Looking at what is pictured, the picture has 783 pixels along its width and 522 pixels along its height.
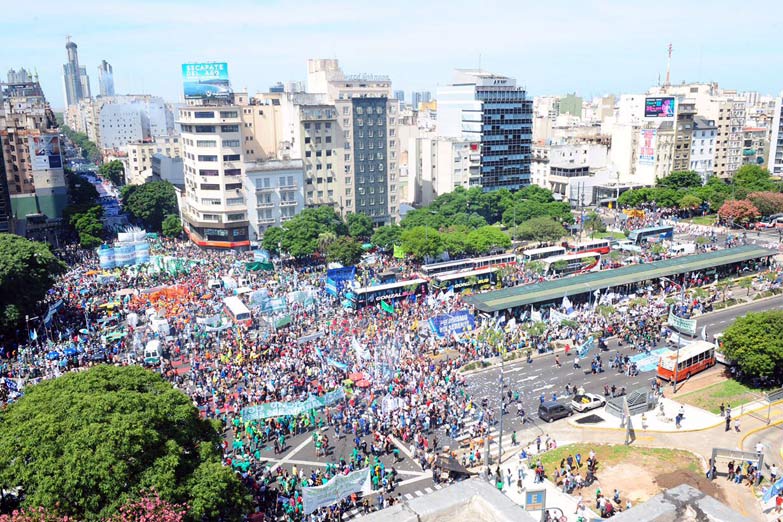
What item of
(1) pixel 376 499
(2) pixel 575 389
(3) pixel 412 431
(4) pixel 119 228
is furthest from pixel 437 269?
(4) pixel 119 228

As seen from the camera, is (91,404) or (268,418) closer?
(91,404)

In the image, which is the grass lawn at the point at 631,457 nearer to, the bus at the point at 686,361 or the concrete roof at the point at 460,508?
the bus at the point at 686,361

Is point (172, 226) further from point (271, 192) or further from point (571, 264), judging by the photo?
point (571, 264)

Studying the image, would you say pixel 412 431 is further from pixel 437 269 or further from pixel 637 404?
pixel 437 269

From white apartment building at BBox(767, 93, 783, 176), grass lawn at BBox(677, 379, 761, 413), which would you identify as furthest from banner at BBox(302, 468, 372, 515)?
white apartment building at BBox(767, 93, 783, 176)

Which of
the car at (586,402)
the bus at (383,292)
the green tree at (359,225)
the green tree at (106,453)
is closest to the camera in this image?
the green tree at (106,453)

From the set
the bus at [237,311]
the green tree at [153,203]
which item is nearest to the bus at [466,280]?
the bus at [237,311]

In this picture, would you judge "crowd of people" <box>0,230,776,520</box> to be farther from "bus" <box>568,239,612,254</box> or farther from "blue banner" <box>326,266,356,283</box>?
"bus" <box>568,239,612,254</box>
